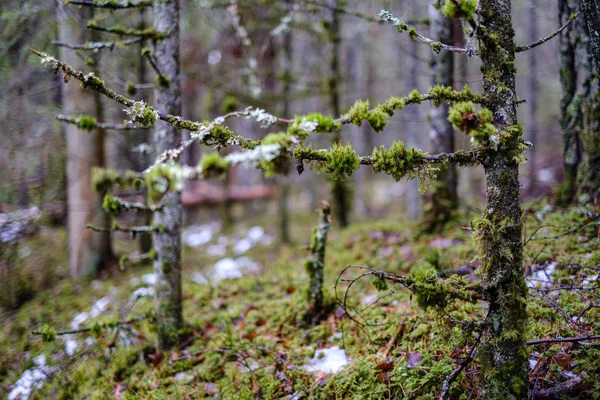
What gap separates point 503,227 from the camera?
8.38 ft

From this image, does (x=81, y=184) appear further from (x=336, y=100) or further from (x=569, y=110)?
(x=569, y=110)

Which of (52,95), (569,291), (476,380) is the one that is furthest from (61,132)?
(569,291)

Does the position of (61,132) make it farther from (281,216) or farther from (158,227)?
(281,216)

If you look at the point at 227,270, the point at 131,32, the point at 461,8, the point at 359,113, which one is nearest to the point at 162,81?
the point at 131,32

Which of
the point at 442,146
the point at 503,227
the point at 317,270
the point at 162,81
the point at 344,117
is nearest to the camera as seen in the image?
the point at 503,227

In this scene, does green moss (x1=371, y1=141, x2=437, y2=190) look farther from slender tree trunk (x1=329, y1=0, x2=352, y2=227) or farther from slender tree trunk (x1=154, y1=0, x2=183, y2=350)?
slender tree trunk (x1=329, y1=0, x2=352, y2=227)

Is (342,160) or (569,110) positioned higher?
(569,110)

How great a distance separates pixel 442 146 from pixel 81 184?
290 inches

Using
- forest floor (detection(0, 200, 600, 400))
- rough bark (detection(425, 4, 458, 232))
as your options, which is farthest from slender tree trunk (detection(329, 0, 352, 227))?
rough bark (detection(425, 4, 458, 232))

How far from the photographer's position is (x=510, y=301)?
2.54m

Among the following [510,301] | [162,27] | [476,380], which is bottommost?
[476,380]

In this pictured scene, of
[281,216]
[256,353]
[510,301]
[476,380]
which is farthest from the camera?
[281,216]

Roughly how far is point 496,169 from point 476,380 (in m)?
1.70

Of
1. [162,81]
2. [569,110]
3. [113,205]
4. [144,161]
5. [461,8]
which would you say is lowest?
[113,205]
